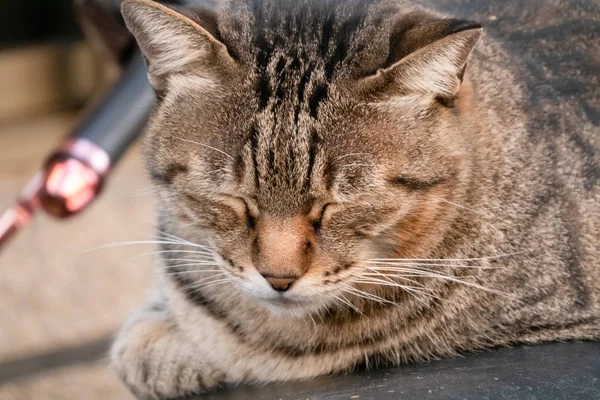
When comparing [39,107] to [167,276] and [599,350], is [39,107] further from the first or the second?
[599,350]

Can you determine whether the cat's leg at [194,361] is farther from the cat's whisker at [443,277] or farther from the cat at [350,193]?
the cat's whisker at [443,277]

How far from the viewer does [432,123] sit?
104 cm

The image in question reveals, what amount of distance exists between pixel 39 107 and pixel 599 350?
2839 millimetres

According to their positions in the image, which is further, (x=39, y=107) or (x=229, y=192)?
(x=39, y=107)

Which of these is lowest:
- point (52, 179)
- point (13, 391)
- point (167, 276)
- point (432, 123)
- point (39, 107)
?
point (39, 107)

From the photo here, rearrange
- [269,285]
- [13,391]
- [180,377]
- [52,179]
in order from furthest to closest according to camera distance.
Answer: [13,391]
[52,179]
[180,377]
[269,285]

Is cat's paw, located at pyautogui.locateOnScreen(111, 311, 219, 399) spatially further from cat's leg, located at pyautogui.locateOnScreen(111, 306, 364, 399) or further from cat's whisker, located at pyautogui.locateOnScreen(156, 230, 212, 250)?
cat's whisker, located at pyautogui.locateOnScreen(156, 230, 212, 250)

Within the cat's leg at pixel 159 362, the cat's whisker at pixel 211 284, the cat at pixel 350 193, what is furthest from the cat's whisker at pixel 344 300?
the cat's leg at pixel 159 362

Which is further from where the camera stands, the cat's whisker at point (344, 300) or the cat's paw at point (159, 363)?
the cat's paw at point (159, 363)

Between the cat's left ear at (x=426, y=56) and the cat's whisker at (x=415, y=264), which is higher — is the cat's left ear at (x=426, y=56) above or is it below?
above

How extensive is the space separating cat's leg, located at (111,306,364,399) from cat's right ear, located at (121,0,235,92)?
15.1 inches

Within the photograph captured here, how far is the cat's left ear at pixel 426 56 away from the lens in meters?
0.94

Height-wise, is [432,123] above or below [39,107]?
above

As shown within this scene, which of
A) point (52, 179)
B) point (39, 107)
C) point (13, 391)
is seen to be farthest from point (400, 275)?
point (39, 107)
